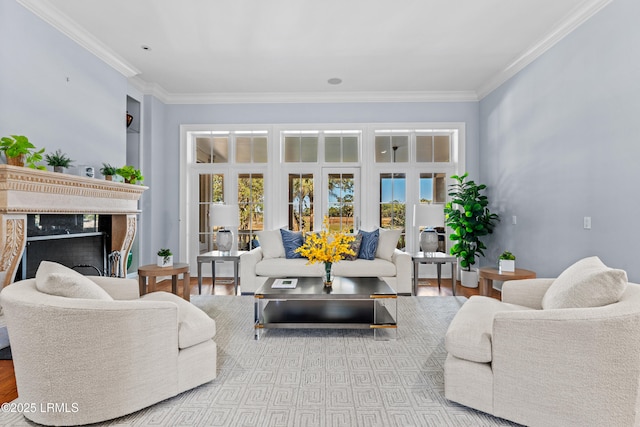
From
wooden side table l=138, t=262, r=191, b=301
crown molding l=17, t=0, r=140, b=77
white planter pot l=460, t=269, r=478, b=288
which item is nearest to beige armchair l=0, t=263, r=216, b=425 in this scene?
wooden side table l=138, t=262, r=191, b=301

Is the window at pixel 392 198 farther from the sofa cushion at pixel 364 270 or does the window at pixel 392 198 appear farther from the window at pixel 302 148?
the sofa cushion at pixel 364 270

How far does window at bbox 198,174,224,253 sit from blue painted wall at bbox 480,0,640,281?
13.9 feet

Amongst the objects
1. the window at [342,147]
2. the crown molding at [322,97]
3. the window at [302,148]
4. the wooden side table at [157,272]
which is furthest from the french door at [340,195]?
the wooden side table at [157,272]

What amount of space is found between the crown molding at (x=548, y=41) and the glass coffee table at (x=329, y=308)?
308 centimetres

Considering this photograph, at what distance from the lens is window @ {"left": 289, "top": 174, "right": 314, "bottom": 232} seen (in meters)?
5.79

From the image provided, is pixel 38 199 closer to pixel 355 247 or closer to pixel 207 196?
pixel 207 196

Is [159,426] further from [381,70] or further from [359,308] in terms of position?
[381,70]

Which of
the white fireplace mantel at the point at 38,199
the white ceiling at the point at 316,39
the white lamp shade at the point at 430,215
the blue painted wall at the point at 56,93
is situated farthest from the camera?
the white lamp shade at the point at 430,215

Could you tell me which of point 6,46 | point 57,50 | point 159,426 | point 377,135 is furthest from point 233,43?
point 159,426

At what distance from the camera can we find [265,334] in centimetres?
314

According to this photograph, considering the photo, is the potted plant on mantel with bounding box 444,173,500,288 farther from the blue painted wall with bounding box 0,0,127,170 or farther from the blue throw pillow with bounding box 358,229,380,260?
the blue painted wall with bounding box 0,0,127,170

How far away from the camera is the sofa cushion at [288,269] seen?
4.42 m

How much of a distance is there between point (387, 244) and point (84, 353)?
367cm

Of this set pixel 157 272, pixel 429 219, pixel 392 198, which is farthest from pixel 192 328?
pixel 392 198
